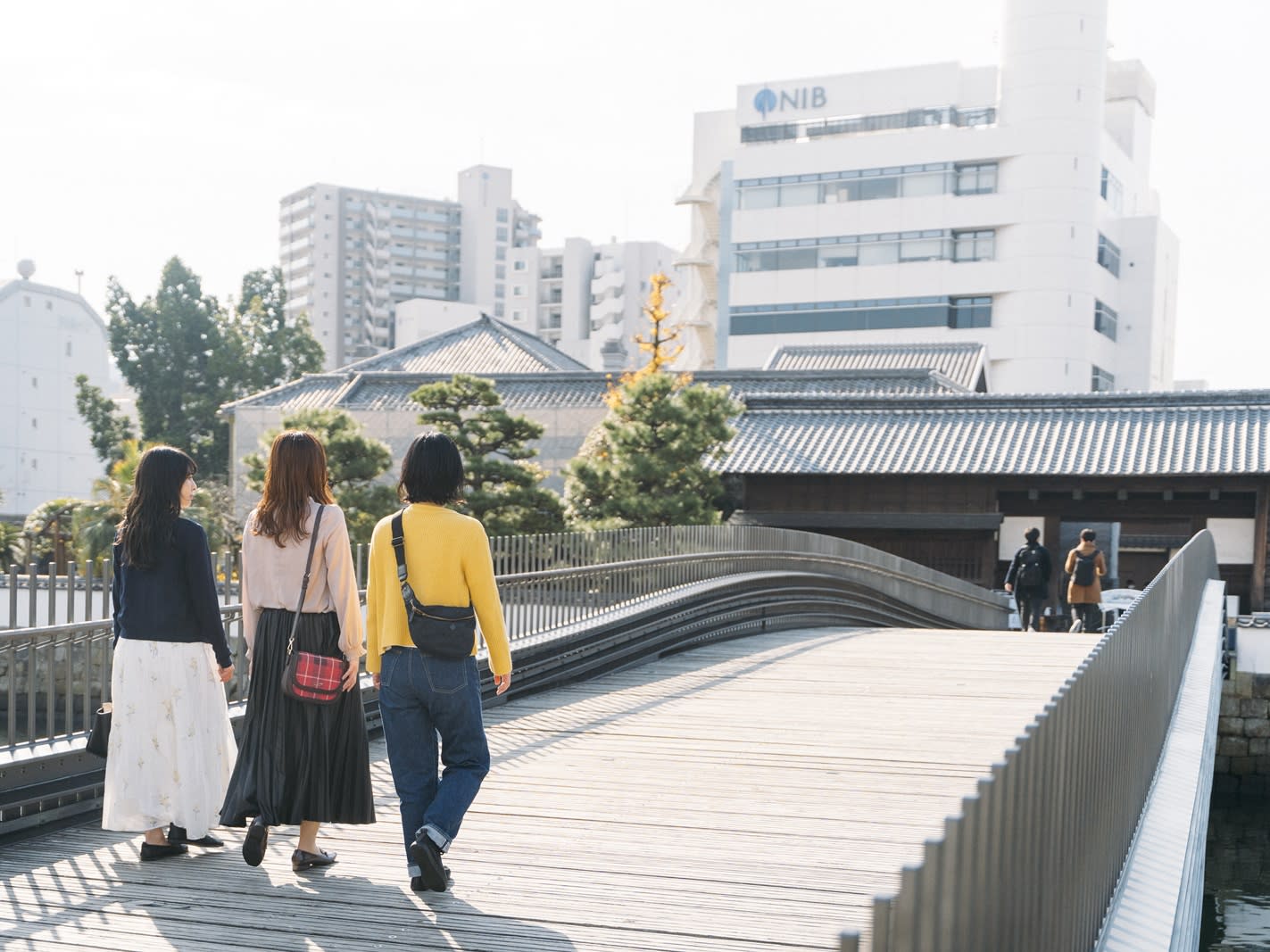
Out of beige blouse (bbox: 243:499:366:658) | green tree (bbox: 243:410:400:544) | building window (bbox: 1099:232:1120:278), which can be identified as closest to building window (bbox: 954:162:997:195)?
building window (bbox: 1099:232:1120:278)

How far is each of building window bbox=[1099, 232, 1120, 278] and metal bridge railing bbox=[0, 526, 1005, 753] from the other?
43.0 meters

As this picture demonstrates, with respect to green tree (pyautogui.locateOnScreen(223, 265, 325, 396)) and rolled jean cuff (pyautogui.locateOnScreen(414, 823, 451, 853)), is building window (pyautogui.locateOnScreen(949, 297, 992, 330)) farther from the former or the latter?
rolled jean cuff (pyautogui.locateOnScreen(414, 823, 451, 853))

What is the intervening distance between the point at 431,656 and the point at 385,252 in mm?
98331

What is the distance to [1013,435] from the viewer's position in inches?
1075

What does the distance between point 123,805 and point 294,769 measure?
Result: 2.39 feet

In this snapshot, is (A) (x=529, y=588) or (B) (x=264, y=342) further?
(B) (x=264, y=342)

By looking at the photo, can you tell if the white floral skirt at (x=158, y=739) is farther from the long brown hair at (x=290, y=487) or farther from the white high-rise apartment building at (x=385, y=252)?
the white high-rise apartment building at (x=385, y=252)

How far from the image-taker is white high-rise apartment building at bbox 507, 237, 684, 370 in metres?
88.0

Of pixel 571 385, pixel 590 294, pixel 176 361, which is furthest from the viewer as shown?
pixel 590 294

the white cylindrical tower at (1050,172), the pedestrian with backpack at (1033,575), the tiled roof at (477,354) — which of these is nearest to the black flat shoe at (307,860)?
the pedestrian with backpack at (1033,575)

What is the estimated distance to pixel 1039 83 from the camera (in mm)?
54906

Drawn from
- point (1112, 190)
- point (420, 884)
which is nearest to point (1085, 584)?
point (420, 884)

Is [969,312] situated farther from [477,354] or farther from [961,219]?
[477,354]

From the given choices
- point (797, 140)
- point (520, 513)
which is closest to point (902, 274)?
point (797, 140)
